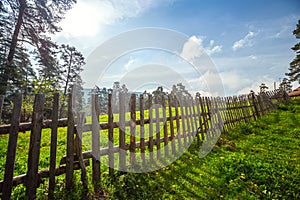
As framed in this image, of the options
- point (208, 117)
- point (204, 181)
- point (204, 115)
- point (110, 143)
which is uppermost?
point (204, 115)

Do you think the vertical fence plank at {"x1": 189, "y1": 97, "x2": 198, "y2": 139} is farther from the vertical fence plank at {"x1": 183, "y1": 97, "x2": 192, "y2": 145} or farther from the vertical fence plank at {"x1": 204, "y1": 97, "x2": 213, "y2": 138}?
the vertical fence plank at {"x1": 204, "y1": 97, "x2": 213, "y2": 138}

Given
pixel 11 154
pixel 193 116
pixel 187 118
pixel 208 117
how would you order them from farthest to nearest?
pixel 208 117, pixel 193 116, pixel 187 118, pixel 11 154

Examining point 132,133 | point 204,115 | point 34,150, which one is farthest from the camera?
point 204,115

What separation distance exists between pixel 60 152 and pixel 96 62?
3.42 meters

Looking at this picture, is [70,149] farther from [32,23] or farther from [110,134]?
[32,23]

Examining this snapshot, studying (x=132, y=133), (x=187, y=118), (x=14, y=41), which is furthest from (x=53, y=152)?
(x=14, y=41)

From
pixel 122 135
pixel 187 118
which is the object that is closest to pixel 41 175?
pixel 122 135

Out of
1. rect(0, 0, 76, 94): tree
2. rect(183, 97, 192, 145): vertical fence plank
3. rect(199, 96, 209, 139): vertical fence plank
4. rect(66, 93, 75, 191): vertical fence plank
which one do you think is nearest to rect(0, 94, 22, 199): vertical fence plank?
rect(66, 93, 75, 191): vertical fence plank

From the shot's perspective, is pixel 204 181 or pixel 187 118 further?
pixel 187 118

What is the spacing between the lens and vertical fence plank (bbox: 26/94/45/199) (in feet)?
8.66

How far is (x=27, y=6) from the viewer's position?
1234cm

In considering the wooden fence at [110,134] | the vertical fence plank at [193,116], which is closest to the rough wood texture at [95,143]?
the wooden fence at [110,134]

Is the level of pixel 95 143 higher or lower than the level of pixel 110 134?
lower

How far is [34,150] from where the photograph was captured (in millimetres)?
2662
